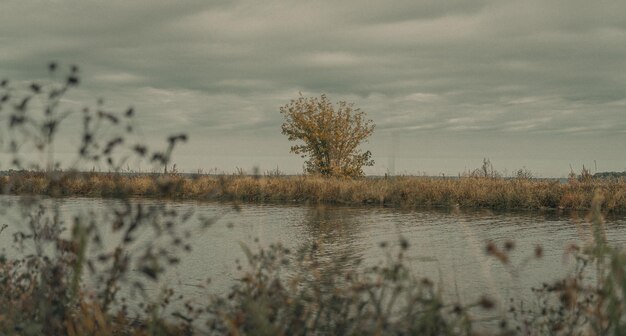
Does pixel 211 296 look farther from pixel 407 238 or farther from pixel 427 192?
pixel 427 192

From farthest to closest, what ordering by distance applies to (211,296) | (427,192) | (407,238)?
(427,192)
(407,238)
(211,296)

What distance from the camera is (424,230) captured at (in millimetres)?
17375

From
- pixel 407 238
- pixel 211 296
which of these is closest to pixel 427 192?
pixel 407 238

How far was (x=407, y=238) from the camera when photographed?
15.1m

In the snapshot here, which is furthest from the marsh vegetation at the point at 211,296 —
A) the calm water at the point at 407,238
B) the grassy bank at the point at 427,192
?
the grassy bank at the point at 427,192

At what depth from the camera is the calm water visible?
9117 millimetres

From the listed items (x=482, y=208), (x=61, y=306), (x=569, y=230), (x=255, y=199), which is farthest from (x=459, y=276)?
(x=255, y=199)

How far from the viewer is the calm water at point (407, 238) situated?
29.9 feet

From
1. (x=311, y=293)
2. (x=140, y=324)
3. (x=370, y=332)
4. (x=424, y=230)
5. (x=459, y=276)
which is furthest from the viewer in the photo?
(x=424, y=230)

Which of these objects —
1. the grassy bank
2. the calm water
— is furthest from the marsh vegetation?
the grassy bank

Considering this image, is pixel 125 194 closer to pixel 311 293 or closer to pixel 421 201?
pixel 311 293

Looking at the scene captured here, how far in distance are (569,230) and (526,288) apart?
389 inches

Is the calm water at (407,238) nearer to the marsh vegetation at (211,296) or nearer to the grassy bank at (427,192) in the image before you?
the marsh vegetation at (211,296)

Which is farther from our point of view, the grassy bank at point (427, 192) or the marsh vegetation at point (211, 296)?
the grassy bank at point (427, 192)
